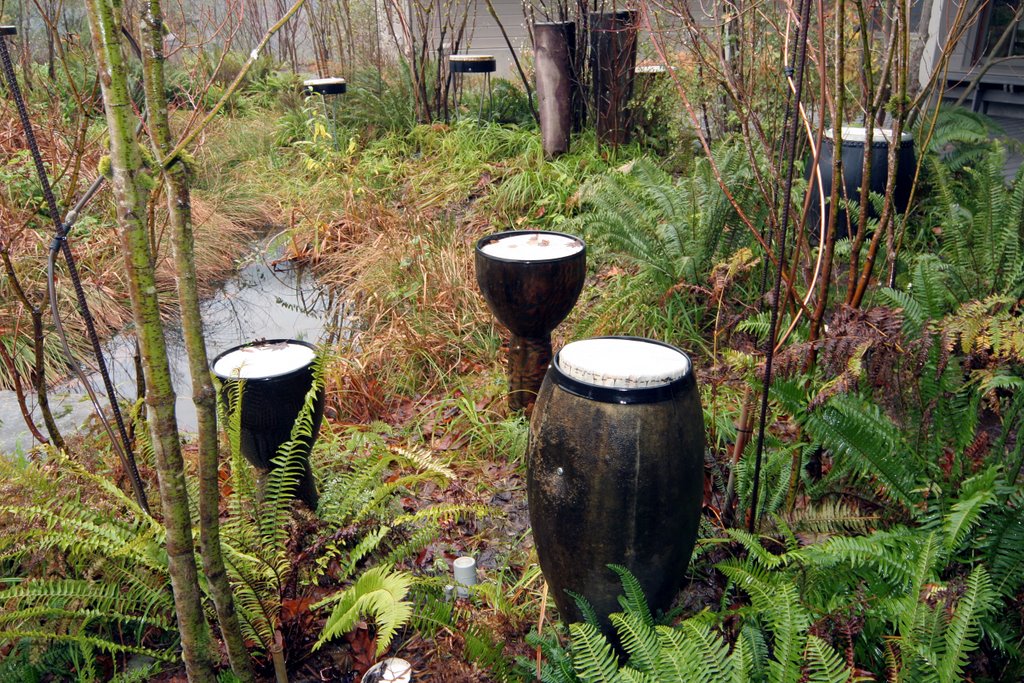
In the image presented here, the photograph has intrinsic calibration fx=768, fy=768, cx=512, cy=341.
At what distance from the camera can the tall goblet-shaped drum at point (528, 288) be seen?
115 inches

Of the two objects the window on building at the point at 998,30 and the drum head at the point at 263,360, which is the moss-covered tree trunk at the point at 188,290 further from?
the window on building at the point at 998,30

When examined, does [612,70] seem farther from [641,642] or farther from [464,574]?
[641,642]

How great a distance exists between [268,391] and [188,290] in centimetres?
92

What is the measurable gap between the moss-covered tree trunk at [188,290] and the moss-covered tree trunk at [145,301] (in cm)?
4

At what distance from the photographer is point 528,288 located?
9.61 ft

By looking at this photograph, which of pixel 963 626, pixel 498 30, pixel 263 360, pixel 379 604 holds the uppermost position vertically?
pixel 498 30

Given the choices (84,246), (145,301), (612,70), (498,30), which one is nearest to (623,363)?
(145,301)

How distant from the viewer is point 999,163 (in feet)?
11.6

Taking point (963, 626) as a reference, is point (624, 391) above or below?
above

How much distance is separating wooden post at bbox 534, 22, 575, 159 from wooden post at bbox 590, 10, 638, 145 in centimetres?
23

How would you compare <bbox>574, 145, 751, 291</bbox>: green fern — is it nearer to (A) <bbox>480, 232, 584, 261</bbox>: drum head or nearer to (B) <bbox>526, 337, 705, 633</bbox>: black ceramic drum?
(A) <bbox>480, 232, 584, 261</bbox>: drum head

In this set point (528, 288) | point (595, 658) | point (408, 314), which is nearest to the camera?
point (595, 658)

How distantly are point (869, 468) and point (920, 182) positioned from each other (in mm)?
2840

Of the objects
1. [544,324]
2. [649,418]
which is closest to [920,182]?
[544,324]
